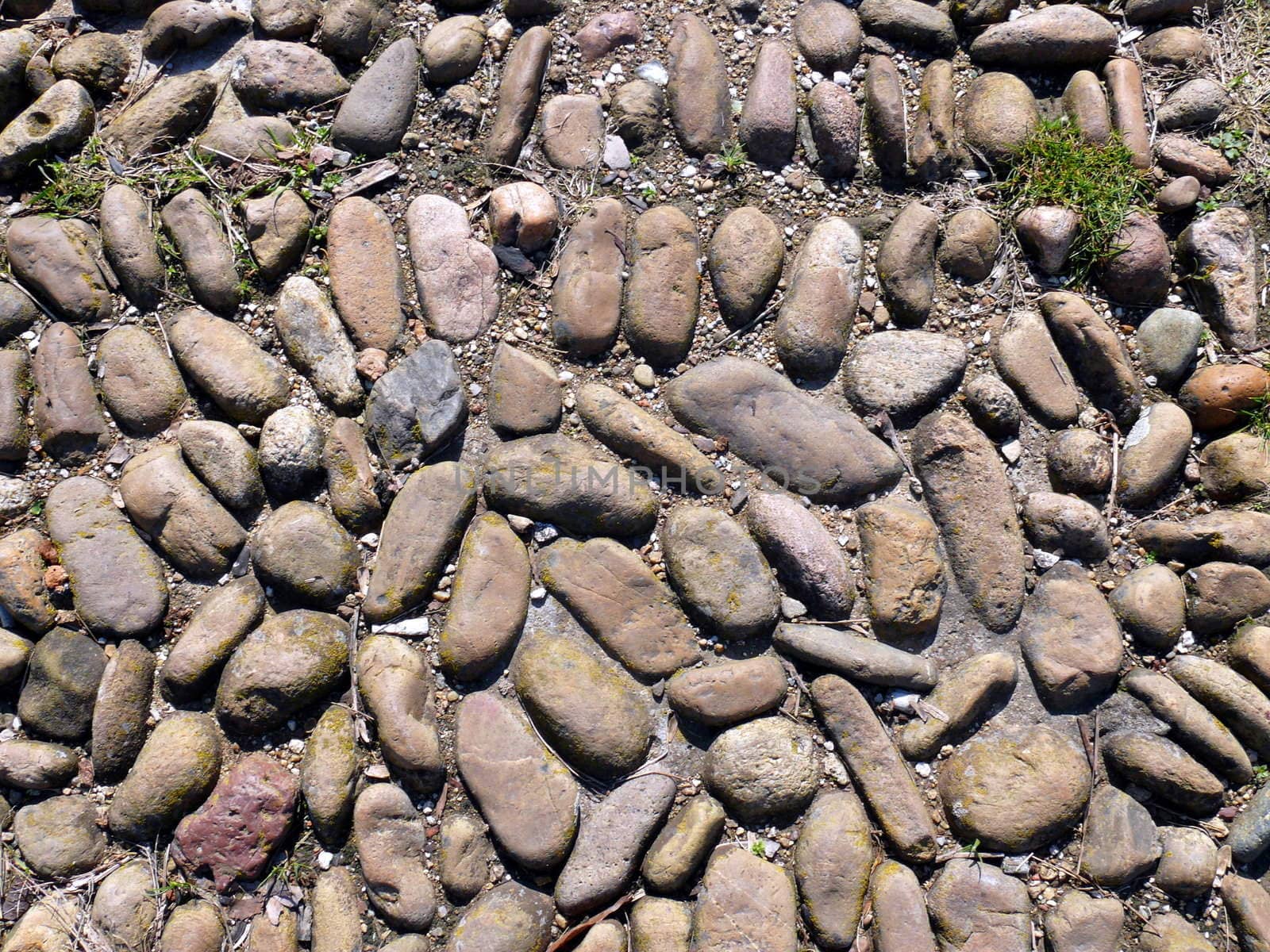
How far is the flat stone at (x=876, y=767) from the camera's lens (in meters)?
2.38

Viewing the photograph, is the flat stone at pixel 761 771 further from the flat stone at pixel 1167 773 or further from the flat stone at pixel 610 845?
the flat stone at pixel 1167 773

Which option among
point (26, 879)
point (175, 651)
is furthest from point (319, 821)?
point (26, 879)

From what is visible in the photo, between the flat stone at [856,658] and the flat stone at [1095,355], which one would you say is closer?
the flat stone at [856,658]

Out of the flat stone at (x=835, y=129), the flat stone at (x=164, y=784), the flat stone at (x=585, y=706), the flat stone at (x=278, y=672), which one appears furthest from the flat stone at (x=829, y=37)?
the flat stone at (x=164, y=784)

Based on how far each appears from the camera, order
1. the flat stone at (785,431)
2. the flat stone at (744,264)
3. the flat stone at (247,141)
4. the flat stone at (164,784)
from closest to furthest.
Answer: the flat stone at (164,784)
the flat stone at (785,431)
the flat stone at (744,264)
the flat stone at (247,141)

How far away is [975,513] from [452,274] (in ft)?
5.99

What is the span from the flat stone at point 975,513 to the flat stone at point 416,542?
4.78 feet

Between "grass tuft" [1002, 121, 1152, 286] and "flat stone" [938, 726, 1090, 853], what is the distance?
154 centimetres

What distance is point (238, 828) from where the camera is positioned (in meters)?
2.40

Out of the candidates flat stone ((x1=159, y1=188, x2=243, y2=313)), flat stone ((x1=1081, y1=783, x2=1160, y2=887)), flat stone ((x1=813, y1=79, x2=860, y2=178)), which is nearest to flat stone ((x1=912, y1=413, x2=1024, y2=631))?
flat stone ((x1=1081, y1=783, x2=1160, y2=887))

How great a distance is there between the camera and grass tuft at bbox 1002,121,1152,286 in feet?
9.14

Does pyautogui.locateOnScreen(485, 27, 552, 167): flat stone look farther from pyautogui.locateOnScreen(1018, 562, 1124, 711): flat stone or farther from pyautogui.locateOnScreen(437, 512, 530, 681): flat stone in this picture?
pyautogui.locateOnScreen(1018, 562, 1124, 711): flat stone

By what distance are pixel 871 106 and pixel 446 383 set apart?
1.72 m

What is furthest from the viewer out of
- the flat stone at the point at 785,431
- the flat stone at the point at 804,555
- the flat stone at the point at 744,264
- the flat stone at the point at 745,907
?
the flat stone at the point at 744,264
